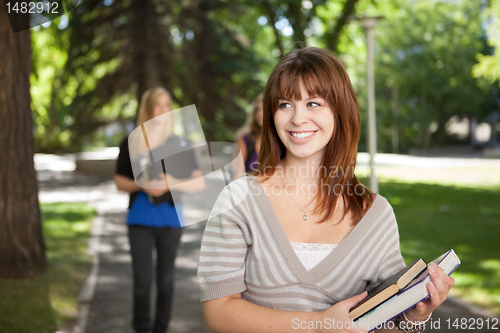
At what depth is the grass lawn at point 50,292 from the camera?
4.21m

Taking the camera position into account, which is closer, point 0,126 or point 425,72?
point 0,126

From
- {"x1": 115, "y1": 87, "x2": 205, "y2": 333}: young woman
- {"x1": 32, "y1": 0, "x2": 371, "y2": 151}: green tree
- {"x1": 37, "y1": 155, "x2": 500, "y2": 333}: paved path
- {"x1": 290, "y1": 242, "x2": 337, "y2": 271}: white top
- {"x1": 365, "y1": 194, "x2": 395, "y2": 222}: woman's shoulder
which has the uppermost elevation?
{"x1": 32, "y1": 0, "x2": 371, "y2": 151}: green tree

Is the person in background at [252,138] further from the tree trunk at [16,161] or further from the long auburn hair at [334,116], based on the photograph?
the tree trunk at [16,161]

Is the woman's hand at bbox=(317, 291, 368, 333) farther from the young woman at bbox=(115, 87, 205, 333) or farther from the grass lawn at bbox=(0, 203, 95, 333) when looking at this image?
the grass lawn at bbox=(0, 203, 95, 333)

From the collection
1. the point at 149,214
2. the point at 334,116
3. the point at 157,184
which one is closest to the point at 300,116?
the point at 334,116

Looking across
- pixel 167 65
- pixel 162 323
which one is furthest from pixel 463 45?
pixel 162 323

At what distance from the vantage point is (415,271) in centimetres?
138

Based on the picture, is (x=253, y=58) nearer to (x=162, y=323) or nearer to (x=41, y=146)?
(x=162, y=323)

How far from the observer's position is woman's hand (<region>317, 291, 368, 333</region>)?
4.57ft

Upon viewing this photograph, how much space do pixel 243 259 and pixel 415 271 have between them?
560mm

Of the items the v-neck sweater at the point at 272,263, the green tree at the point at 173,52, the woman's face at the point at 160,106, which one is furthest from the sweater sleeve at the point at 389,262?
the green tree at the point at 173,52

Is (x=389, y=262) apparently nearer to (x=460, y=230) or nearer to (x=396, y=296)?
(x=396, y=296)

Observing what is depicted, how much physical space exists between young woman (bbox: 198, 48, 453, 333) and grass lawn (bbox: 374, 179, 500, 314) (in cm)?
251

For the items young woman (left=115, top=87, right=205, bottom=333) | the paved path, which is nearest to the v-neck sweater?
the paved path
